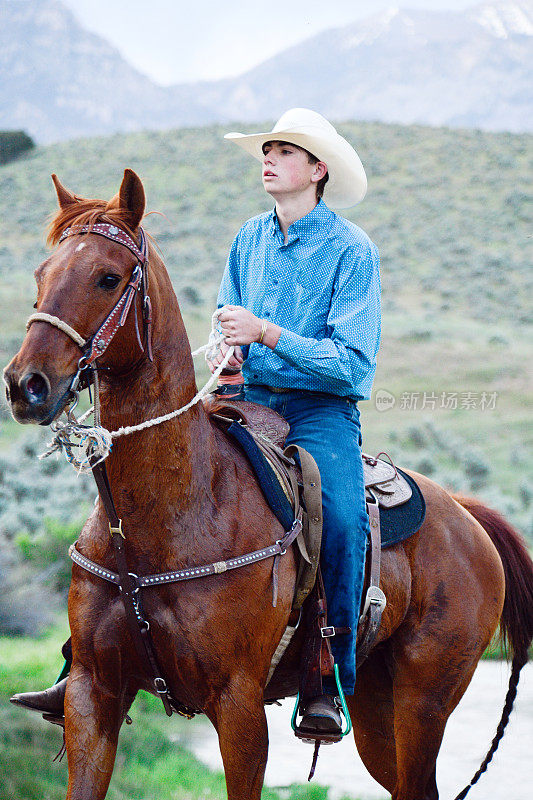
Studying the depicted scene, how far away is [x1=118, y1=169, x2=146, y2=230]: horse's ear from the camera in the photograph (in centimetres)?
268

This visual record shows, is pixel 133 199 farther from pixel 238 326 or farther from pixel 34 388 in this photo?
pixel 34 388

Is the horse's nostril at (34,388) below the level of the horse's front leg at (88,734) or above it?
above

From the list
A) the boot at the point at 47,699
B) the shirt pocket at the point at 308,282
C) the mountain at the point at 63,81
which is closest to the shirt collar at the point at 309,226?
the shirt pocket at the point at 308,282

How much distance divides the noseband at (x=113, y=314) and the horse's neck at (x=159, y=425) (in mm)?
82

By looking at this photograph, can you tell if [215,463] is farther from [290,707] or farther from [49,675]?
[290,707]

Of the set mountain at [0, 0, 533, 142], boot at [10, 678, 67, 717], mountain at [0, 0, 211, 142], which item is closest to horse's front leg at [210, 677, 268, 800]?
boot at [10, 678, 67, 717]

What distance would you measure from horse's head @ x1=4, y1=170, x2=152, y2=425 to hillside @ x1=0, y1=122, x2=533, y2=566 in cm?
741

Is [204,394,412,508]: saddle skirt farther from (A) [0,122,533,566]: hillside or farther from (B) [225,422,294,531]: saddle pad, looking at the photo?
(A) [0,122,533,566]: hillside

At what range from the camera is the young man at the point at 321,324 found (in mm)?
3328

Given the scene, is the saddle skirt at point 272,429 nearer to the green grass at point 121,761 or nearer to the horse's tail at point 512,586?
the horse's tail at point 512,586

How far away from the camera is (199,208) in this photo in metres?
32.3

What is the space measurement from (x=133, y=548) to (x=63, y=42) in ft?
244

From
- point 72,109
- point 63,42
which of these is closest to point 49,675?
point 72,109

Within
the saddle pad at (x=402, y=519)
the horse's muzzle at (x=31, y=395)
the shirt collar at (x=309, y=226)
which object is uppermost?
the shirt collar at (x=309, y=226)
